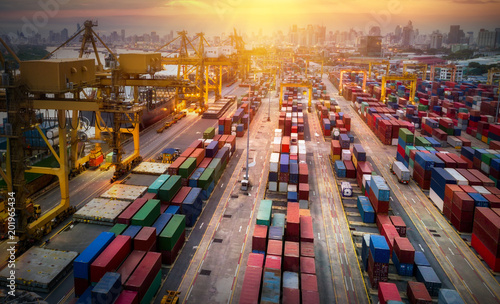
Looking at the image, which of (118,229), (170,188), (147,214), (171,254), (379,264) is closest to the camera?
(379,264)

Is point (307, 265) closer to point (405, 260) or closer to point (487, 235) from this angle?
point (405, 260)

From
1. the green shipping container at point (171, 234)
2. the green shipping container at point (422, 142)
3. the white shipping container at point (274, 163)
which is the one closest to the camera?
the green shipping container at point (171, 234)

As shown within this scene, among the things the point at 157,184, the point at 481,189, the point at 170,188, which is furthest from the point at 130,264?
the point at 481,189

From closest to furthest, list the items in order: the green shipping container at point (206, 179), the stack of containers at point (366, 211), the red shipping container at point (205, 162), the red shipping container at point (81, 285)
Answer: the red shipping container at point (81, 285)
the stack of containers at point (366, 211)
the green shipping container at point (206, 179)
the red shipping container at point (205, 162)

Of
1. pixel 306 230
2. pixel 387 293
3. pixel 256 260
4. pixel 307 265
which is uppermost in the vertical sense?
pixel 306 230

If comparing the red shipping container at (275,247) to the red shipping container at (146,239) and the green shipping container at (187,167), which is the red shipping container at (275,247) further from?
the green shipping container at (187,167)

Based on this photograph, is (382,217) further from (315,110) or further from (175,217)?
(315,110)

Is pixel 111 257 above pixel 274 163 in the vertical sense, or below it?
below

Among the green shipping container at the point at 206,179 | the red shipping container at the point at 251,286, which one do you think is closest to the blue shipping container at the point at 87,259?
the red shipping container at the point at 251,286

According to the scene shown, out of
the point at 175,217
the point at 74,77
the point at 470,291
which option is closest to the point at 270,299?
the point at 175,217
